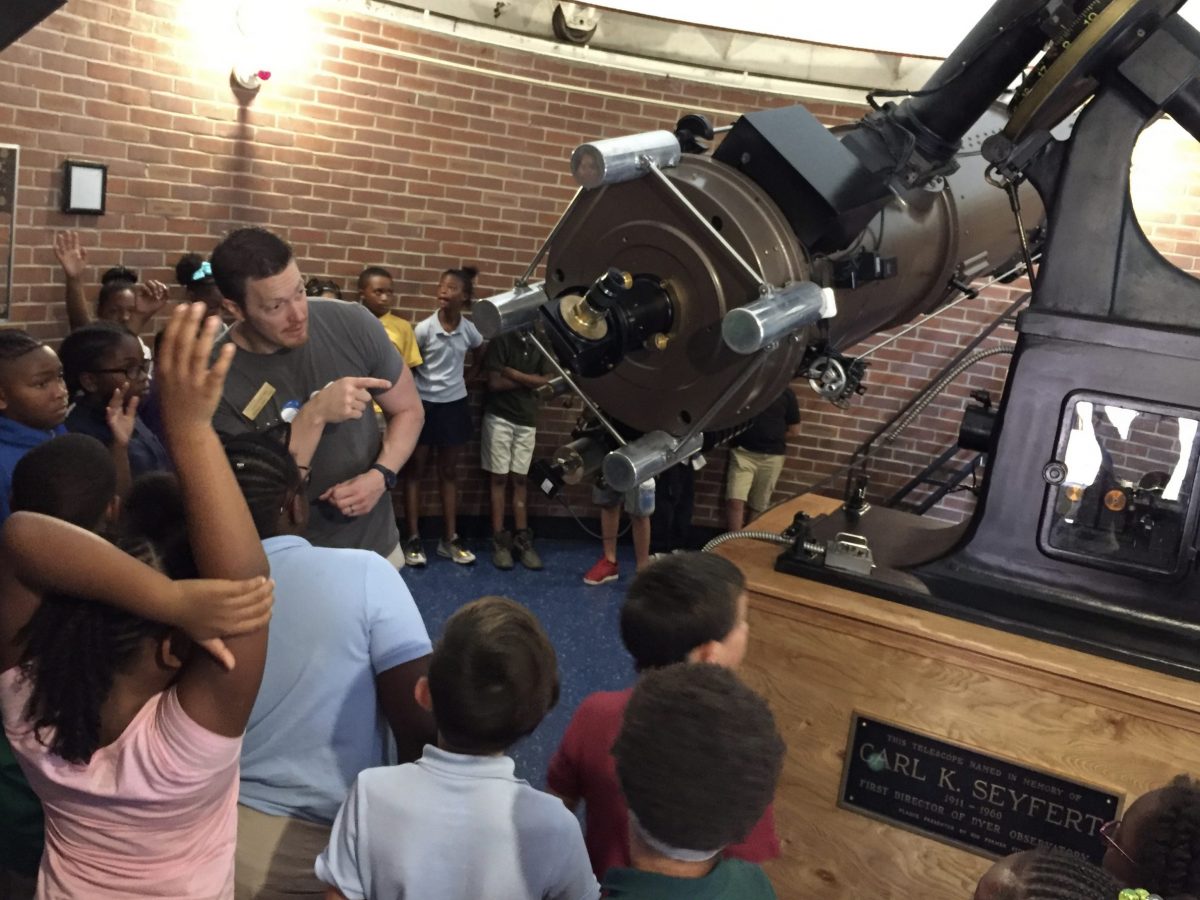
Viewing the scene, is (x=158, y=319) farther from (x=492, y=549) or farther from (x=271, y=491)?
(x=271, y=491)

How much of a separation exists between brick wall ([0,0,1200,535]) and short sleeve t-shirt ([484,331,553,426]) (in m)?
0.39

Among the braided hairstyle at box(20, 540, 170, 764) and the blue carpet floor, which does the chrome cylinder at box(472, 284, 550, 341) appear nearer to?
the braided hairstyle at box(20, 540, 170, 764)

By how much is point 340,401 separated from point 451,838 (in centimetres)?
133

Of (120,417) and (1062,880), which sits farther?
(120,417)

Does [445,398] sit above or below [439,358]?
below

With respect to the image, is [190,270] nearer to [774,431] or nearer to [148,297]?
[148,297]

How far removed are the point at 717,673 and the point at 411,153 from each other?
16.6ft

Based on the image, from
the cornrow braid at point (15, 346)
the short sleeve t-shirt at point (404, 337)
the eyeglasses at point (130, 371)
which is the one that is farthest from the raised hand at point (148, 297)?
the cornrow braid at point (15, 346)

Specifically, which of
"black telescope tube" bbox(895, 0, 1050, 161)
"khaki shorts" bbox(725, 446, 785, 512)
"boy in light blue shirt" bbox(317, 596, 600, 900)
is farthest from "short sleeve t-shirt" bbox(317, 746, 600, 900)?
"khaki shorts" bbox(725, 446, 785, 512)

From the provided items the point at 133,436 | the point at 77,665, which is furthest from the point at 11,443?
the point at 77,665

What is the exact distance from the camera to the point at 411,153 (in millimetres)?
5941

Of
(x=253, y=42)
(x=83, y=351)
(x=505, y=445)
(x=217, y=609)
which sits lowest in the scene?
(x=505, y=445)

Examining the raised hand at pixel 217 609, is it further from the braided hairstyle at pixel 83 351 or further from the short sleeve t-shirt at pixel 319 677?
the braided hairstyle at pixel 83 351

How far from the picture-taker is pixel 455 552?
616 cm
